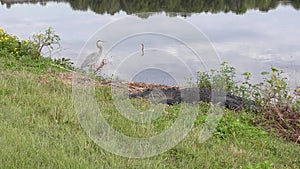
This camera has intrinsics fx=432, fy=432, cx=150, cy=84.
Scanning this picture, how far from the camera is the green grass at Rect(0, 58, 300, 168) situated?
3.56 metres

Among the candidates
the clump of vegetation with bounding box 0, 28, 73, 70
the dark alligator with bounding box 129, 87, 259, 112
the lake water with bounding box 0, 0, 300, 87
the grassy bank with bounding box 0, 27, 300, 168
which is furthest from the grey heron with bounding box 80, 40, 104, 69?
the grassy bank with bounding box 0, 27, 300, 168

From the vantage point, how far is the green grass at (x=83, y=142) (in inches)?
140

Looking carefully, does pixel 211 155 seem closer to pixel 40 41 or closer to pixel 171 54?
pixel 171 54

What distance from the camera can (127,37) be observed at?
17.7 ft

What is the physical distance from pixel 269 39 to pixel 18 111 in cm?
1385

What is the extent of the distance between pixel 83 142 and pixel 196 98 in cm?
308

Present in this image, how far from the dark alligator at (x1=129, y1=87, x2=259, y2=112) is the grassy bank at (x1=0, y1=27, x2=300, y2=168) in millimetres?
655

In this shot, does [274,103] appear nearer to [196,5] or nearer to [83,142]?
[83,142]

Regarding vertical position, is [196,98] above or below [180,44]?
below

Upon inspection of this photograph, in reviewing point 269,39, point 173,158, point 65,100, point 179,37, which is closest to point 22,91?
point 65,100

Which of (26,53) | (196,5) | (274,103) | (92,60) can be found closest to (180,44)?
(274,103)

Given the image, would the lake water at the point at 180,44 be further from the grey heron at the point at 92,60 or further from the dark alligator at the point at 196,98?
the dark alligator at the point at 196,98

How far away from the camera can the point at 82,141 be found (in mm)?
3969

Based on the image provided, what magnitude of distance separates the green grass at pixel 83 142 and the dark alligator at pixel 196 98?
0.87 metres
